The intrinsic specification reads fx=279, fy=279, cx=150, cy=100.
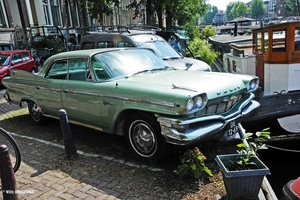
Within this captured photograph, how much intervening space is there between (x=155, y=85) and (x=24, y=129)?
3.60 m

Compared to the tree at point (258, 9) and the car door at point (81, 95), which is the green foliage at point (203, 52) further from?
the tree at point (258, 9)

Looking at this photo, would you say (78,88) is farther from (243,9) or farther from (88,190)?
(243,9)

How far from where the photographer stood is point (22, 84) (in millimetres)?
6039

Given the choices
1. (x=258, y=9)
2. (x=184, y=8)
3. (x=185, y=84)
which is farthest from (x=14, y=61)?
(x=258, y=9)

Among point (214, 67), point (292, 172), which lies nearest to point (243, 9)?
point (214, 67)

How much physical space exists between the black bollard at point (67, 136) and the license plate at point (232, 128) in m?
2.41

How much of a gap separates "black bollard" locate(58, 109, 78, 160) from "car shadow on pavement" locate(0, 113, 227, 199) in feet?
0.33

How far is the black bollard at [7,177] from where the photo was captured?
2980 mm

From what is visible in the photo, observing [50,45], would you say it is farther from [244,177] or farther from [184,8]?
[244,177]

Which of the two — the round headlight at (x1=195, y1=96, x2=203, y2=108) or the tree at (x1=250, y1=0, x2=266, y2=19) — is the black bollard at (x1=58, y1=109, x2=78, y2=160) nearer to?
the round headlight at (x1=195, y1=96, x2=203, y2=108)

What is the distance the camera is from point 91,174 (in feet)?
13.0

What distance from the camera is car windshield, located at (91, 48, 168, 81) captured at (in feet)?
15.2

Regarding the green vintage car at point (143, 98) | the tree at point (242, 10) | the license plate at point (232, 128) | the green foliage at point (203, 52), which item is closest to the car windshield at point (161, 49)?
the green vintage car at point (143, 98)

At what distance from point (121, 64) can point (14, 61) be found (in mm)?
9096
